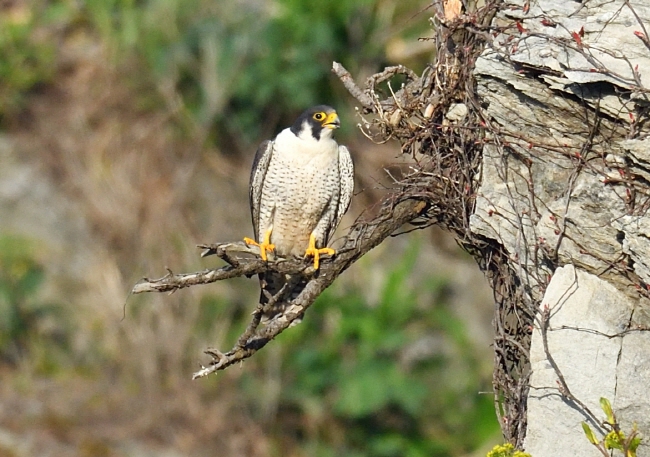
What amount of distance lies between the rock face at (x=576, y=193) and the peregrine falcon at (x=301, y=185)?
1309 mm

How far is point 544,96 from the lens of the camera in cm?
386

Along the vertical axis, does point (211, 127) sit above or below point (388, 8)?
below

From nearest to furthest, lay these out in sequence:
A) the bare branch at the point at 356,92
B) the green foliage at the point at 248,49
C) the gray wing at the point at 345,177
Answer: the bare branch at the point at 356,92 < the gray wing at the point at 345,177 < the green foliage at the point at 248,49

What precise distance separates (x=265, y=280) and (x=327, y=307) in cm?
426

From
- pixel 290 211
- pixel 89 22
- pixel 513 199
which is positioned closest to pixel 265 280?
pixel 290 211

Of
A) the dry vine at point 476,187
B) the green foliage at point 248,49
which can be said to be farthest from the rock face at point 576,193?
the green foliage at point 248,49

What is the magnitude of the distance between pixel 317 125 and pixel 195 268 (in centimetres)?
458

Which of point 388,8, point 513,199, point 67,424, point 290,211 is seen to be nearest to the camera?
point 513,199

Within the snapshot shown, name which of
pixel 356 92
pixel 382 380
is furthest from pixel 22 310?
pixel 356 92

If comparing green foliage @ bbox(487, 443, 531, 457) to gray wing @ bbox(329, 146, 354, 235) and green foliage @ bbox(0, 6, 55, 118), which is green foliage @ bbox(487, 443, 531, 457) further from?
green foliage @ bbox(0, 6, 55, 118)

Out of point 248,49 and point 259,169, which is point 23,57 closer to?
point 248,49

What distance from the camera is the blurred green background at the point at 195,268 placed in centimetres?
951

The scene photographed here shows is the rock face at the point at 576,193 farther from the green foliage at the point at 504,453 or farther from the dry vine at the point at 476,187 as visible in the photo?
the green foliage at the point at 504,453

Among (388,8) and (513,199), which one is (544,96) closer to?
(513,199)
